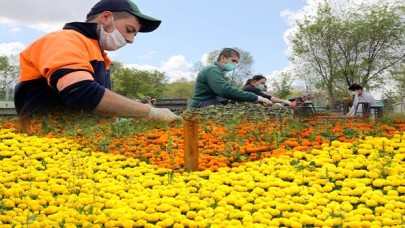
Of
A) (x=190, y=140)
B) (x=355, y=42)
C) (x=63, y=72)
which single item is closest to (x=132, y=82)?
(x=355, y=42)

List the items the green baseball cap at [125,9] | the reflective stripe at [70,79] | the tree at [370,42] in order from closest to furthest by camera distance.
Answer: the reflective stripe at [70,79] → the green baseball cap at [125,9] → the tree at [370,42]

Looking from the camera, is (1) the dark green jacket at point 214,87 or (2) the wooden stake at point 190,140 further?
(1) the dark green jacket at point 214,87

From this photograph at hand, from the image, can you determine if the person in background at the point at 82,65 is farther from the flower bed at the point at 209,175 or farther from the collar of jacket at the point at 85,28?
the flower bed at the point at 209,175

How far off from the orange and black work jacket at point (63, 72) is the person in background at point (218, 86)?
11.7 ft

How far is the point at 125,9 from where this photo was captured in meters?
2.91

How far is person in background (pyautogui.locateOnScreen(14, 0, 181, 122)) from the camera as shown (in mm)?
2355

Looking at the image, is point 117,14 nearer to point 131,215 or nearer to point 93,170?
point 131,215

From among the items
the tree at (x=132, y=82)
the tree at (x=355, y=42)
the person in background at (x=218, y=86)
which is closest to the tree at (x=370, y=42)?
the tree at (x=355, y=42)

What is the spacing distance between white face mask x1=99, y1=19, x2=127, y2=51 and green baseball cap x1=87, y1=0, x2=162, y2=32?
121 millimetres

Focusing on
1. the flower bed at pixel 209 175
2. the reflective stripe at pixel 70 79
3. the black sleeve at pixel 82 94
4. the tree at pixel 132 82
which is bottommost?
the flower bed at pixel 209 175

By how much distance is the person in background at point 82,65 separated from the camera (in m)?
2.36

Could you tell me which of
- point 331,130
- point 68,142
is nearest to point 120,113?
point 68,142

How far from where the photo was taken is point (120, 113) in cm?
251

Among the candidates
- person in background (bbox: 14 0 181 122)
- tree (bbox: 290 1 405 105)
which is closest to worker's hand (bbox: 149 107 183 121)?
person in background (bbox: 14 0 181 122)
